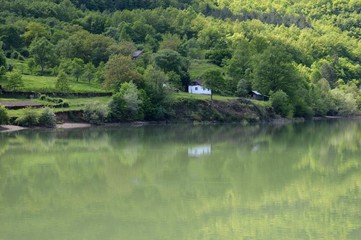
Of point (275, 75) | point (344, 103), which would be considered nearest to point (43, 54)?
point (275, 75)

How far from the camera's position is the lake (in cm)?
2105

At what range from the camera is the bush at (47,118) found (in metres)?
63.1

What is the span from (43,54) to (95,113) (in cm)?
2728

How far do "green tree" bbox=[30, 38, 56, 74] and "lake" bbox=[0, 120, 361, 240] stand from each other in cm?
4105

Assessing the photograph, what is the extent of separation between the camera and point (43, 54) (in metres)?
91.2

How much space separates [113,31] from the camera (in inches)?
5133

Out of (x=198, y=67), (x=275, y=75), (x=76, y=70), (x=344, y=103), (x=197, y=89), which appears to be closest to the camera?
(x=76, y=70)

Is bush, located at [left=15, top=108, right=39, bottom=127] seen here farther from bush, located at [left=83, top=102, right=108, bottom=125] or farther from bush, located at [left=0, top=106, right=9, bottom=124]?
bush, located at [left=83, top=102, right=108, bottom=125]

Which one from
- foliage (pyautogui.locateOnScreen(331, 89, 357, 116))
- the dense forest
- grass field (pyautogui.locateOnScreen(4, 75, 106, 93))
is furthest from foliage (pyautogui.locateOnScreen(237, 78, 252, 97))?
grass field (pyautogui.locateOnScreen(4, 75, 106, 93))

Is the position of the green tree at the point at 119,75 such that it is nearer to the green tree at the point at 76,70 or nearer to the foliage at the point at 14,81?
the green tree at the point at 76,70

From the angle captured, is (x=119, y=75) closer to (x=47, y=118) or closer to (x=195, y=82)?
(x=47, y=118)

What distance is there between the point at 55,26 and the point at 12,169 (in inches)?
3684

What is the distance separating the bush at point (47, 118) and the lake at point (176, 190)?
11060 millimetres

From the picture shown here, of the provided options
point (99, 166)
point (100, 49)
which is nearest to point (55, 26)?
point (100, 49)
